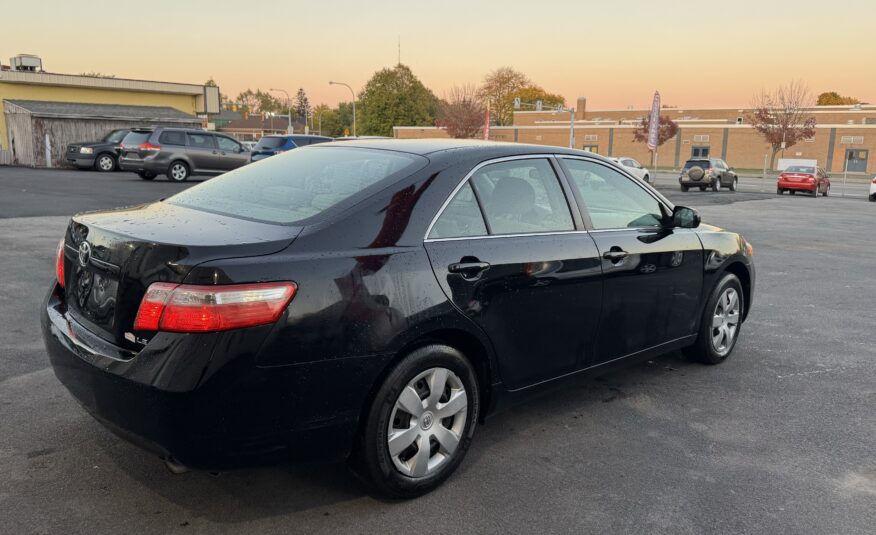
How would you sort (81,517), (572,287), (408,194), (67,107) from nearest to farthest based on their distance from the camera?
(81,517), (408,194), (572,287), (67,107)

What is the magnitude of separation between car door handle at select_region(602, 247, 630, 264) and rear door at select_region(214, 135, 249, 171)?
20555 mm

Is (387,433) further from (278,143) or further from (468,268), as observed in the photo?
(278,143)

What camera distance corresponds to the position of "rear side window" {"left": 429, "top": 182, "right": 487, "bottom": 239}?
10.7ft

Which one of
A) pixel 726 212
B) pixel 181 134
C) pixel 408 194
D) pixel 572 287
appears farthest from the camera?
pixel 181 134

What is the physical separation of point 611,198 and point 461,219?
1376mm

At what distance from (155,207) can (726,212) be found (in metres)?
19.1

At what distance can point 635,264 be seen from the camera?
421 centimetres

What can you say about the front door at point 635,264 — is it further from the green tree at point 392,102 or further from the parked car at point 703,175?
the green tree at point 392,102

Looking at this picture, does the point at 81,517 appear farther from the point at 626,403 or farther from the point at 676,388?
the point at 676,388

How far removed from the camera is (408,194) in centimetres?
322

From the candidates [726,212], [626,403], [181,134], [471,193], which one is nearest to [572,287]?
[471,193]

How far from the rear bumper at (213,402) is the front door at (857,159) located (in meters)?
75.7

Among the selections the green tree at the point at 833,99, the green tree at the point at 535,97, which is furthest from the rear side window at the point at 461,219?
the green tree at the point at 833,99

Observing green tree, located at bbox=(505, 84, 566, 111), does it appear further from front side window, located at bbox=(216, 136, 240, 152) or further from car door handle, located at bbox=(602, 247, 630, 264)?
car door handle, located at bbox=(602, 247, 630, 264)
